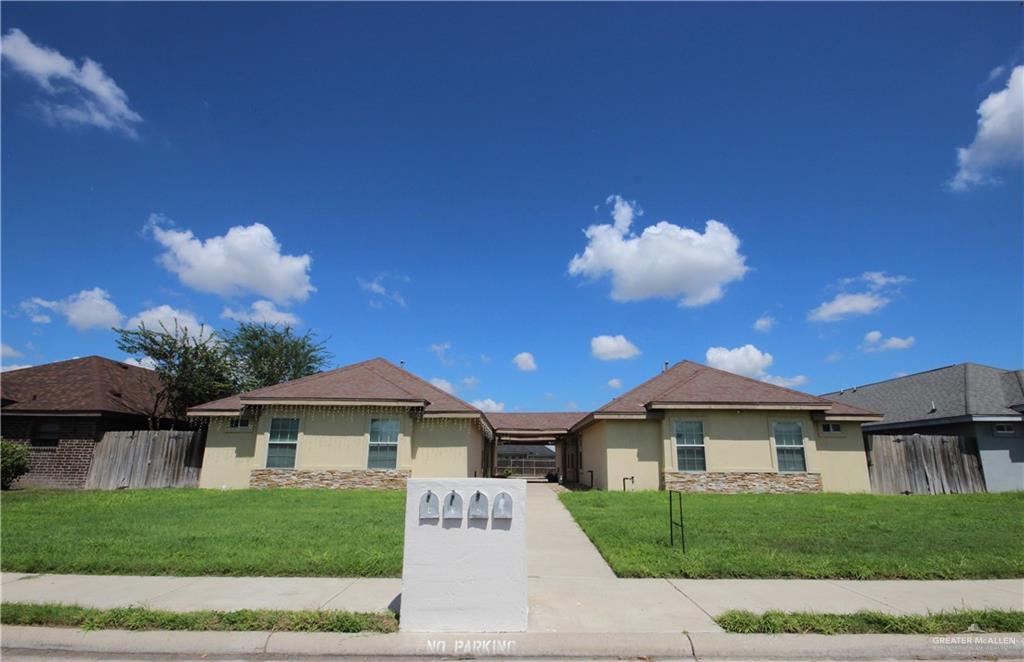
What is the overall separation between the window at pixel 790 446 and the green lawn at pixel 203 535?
466 inches

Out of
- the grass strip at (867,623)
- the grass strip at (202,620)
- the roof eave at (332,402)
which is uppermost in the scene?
the roof eave at (332,402)

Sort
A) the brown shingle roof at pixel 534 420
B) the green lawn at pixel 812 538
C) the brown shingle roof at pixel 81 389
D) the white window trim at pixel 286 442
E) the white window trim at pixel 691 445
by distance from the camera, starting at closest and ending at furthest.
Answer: the green lawn at pixel 812 538 < the white window trim at pixel 691 445 < the white window trim at pixel 286 442 < the brown shingle roof at pixel 81 389 < the brown shingle roof at pixel 534 420

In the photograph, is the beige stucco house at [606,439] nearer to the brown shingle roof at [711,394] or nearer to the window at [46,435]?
the brown shingle roof at [711,394]

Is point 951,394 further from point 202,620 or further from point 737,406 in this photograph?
point 202,620

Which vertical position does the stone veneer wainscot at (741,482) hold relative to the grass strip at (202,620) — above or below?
above

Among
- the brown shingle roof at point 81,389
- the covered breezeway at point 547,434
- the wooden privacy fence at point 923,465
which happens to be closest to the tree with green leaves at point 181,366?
the brown shingle roof at point 81,389

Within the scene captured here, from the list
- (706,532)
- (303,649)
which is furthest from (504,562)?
(706,532)

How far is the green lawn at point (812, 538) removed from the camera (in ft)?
20.4

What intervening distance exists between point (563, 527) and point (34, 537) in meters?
8.36

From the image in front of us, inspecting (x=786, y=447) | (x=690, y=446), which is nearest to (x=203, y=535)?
(x=690, y=446)

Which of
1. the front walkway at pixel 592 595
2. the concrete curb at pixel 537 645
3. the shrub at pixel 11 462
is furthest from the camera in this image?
the shrub at pixel 11 462

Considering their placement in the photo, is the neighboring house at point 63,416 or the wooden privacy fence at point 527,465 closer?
the neighboring house at point 63,416

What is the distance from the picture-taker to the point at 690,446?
55.2ft

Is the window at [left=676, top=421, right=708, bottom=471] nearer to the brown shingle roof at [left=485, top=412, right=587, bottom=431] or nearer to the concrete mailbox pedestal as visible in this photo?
the brown shingle roof at [left=485, top=412, right=587, bottom=431]
